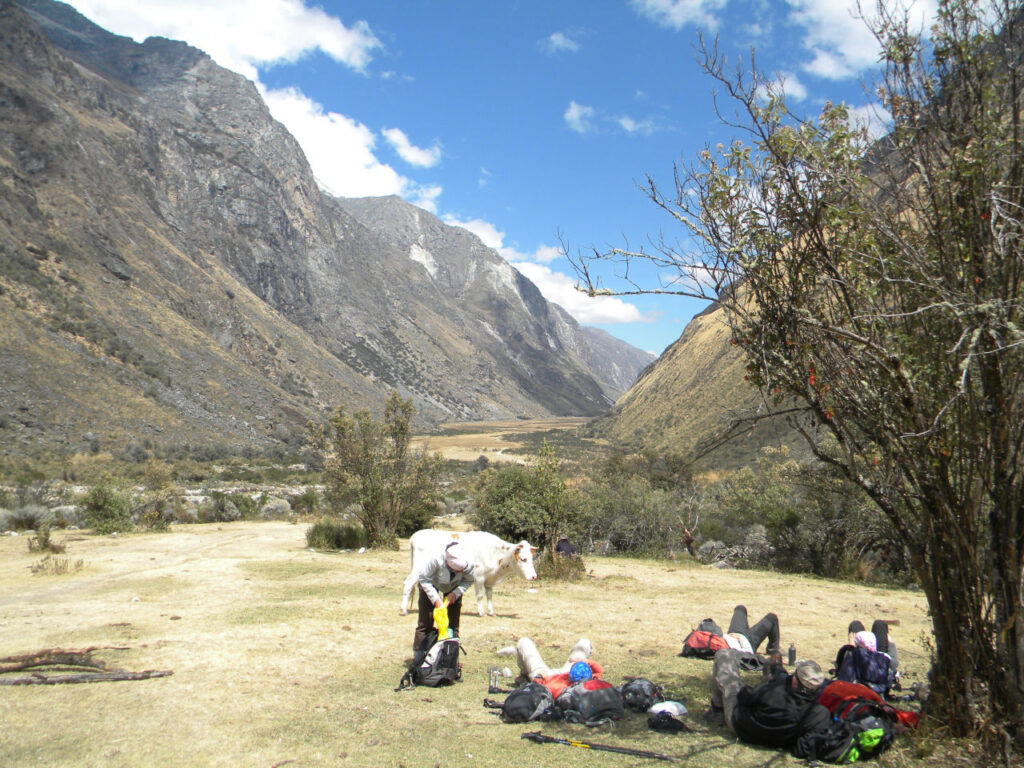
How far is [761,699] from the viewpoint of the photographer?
538cm

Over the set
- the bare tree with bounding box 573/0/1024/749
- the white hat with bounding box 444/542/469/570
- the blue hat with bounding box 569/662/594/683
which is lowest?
the blue hat with bounding box 569/662/594/683

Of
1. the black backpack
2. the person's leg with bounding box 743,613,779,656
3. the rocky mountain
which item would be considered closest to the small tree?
the person's leg with bounding box 743,613,779,656

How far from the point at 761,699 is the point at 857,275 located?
3.61 m

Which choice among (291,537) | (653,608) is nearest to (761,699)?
(653,608)

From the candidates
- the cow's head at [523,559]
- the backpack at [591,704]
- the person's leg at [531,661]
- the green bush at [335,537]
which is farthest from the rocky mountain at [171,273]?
the backpack at [591,704]

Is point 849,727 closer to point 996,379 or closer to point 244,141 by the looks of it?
point 996,379

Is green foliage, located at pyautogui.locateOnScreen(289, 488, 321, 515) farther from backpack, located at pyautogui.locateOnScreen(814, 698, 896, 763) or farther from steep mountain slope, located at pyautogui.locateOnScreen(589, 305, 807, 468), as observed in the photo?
backpack, located at pyautogui.locateOnScreen(814, 698, 896, 763)

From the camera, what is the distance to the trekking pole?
5.13m

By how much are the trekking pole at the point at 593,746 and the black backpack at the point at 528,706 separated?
305 mm

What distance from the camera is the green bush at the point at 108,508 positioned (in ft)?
65.4

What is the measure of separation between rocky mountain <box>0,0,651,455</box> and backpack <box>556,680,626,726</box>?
39.1m

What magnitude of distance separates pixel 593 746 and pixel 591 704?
0.69 meters

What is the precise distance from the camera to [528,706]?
596cm

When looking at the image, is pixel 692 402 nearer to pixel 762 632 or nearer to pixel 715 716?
pixel 762 632
